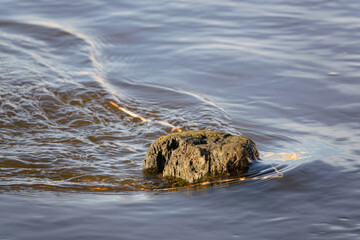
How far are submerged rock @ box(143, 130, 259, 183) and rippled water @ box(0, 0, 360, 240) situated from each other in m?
0.14

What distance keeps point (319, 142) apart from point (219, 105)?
1345 millimetres

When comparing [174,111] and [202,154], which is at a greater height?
[174,111]

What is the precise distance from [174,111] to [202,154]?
69.7 inches

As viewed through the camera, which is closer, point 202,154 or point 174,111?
point 202,154

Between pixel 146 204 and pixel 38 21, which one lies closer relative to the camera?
pixel 146 204

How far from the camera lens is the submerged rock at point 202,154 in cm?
366

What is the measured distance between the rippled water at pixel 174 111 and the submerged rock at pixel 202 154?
0.14 m

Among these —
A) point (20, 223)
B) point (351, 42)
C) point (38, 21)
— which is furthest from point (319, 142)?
point (38, 21)

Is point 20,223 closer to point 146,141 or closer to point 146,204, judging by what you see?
point 146,204

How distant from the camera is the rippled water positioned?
Result: 3.14 metres

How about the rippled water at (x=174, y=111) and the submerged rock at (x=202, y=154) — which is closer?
the rippled water at (x=174, y=111)

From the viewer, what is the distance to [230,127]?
4.92 metres

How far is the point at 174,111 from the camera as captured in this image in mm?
5371

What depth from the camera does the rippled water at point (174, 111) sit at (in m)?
3.14
